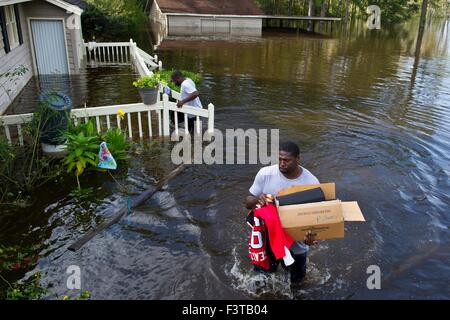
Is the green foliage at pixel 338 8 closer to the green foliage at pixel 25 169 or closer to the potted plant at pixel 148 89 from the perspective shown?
the potted plant at pixel 148 89

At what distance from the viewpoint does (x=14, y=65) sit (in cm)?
1198

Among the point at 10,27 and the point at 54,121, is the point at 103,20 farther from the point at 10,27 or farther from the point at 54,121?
the point at 54,121

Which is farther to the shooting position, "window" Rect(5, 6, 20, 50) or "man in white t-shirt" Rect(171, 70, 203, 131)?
"window" Rect(5, 6, 20, 50)

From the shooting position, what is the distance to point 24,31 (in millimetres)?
13984

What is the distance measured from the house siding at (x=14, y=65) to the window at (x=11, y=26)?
21cm

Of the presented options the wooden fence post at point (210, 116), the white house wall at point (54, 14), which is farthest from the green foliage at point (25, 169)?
the white house wall at point (54, 14)

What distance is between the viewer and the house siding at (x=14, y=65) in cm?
1037

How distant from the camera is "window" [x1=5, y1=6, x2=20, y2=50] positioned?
11.6 m

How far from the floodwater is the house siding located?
13.4 ft

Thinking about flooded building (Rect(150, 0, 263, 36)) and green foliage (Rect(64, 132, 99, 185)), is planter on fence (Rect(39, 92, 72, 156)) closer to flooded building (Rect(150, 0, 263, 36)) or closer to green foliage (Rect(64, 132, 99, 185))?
green foliage (Rect(64, 132, 99, 185))

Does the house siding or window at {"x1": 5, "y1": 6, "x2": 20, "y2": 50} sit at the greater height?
window at {"x1": 5, "y1": 6, "x2": 20, "y2": 50}

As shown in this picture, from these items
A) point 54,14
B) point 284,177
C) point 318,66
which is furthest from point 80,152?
point 318,66

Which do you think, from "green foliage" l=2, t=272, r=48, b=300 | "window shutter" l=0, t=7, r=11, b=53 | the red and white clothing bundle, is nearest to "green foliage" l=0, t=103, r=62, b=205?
"green foliage" l=2, t=272, r=48, b=300

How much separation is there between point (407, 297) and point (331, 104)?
9560mm
